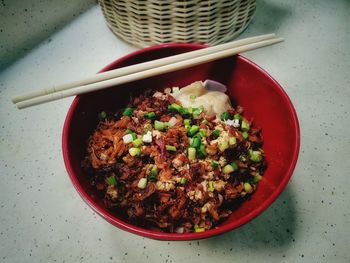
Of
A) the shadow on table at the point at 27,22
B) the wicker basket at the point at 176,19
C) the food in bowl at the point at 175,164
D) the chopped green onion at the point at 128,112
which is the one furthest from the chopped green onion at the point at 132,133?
the shadow on table at the point at 27,22

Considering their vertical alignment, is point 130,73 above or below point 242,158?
above

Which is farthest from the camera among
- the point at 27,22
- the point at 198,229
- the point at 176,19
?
the point at 27,22

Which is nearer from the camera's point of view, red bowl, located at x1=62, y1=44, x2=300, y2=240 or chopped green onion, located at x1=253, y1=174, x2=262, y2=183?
red bowl, located at x1=62, y1=44, x2=300, y2=240

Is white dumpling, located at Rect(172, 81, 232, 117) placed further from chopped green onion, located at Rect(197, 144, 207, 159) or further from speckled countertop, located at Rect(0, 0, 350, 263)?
speckled countertop, located at Rect(0, 0, 350, 263)

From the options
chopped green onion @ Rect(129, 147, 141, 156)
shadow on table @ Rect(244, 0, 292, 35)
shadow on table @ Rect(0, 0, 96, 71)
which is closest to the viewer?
chopped green onion @ Rect(129, 147, 141, 156)

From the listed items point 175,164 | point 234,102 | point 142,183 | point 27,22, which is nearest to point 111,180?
point 142,183

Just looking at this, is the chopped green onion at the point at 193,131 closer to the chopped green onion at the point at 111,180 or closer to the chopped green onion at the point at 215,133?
the chopped green onion at the point at 215,133

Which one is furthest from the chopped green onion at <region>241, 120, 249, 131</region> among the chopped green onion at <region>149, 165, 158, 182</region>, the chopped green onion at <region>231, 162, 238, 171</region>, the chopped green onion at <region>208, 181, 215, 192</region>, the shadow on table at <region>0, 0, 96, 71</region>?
the shadow on table at <region>0, 0, 96, 71</region>

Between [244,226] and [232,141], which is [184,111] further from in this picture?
[244,226]
